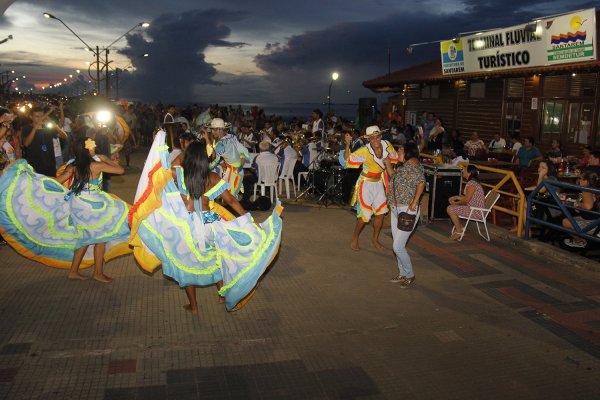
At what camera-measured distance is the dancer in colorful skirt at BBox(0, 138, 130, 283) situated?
626 centimetres

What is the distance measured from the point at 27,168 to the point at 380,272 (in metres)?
4.63

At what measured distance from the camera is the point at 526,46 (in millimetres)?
15250

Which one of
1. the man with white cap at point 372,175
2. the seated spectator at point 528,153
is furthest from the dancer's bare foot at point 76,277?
the seated spectator at point 528,153

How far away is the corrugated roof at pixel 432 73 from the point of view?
14.0m

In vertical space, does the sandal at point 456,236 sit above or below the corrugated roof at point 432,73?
below

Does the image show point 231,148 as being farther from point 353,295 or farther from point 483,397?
point 483,397

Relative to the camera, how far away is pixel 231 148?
9.56 m

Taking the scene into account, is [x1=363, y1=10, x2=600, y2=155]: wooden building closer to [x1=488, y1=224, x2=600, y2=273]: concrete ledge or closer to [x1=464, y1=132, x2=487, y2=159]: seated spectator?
[x1=464, y1=132, x2=487, y2=159]: seated spectator

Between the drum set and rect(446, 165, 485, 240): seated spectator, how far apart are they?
310 centimetres

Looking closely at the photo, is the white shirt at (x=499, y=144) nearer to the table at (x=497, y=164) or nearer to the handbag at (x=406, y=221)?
the table at (x=497, y=164)

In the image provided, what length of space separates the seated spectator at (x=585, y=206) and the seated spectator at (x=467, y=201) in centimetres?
135

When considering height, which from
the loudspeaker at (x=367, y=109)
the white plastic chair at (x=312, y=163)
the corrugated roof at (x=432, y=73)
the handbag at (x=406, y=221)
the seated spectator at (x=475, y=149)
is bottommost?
the handbag at (x=406, y=221)

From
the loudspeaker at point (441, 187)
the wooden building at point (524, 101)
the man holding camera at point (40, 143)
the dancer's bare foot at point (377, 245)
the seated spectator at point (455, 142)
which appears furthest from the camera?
the seated spectator at point (455, 142)

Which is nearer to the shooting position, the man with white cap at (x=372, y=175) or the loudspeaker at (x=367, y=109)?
the man with white cap at (x=372, y=175)
